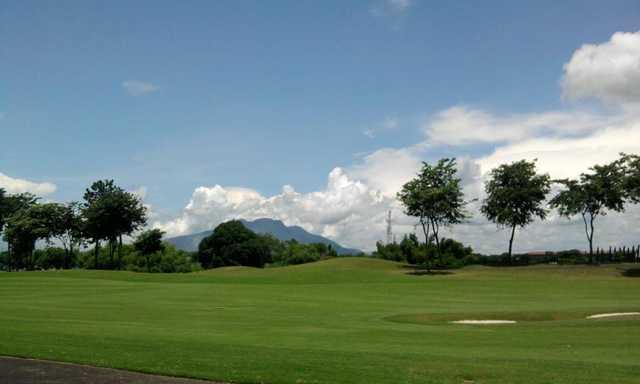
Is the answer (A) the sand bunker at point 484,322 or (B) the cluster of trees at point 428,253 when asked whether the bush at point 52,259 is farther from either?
(A) the sand bunker at point 484,322

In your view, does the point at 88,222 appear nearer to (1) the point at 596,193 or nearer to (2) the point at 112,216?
(2) the point at 112,216

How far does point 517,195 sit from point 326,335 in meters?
76.9

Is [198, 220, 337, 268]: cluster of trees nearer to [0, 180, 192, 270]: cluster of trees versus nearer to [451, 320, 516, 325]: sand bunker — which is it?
[0, 180, 192, 270]: cluster of trees

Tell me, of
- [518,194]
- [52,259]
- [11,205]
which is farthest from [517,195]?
[52,259]

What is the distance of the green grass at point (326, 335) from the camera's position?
1541 centimetres

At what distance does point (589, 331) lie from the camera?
2545 cm

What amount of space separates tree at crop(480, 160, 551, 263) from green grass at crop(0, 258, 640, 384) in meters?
36.3

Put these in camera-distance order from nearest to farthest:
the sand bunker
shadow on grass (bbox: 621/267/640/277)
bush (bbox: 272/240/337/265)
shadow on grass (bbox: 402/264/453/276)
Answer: the sand bunker → shadow on grass (bbox: 621/267/640/277) → shadow on grass (bbox: 402/264/453/276) → bush (bbox: 272/240/337/265)

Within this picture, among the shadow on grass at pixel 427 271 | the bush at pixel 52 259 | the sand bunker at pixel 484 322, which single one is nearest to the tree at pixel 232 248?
the bush at pixel 52 259

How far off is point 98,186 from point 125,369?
10776cm

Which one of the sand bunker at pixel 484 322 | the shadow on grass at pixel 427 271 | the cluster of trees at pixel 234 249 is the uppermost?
the cluster of trees at pixel 234 249

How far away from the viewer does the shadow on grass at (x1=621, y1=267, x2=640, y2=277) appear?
69569 mm

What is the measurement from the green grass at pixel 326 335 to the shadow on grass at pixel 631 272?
35.5 feet

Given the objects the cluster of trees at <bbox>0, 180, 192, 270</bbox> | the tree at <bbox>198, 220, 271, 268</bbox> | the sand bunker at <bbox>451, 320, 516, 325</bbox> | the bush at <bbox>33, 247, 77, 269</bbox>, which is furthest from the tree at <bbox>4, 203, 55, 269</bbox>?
the sand bunker at <bbox>451, 320, 516, 325</bbox>
